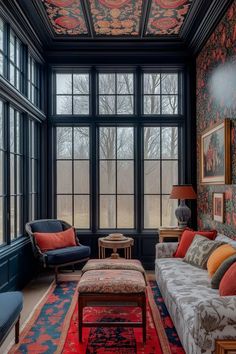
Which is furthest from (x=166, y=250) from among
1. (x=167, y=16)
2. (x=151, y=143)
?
(x=167, y=16)

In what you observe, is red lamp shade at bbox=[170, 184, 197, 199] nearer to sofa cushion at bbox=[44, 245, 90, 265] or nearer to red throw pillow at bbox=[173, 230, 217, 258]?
red throw pillow at bbox=[173, 230, 217, 258]

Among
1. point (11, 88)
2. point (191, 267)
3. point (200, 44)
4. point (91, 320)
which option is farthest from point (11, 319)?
point (200, 44)

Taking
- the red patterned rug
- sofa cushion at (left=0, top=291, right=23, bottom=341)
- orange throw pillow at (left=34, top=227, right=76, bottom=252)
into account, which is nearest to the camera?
sofa cushion at (left=0, top=291, right=23, bottom=341)

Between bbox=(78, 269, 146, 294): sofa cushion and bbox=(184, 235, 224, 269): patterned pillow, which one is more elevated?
bbox=(184, 235, 224, 269): patterned pillow

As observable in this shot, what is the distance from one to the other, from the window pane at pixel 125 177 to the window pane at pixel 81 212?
2.13 ft

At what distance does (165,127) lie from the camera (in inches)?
241

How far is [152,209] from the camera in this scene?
6.09 meters

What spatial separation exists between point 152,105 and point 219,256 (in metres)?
3.45

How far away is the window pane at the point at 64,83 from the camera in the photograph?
20.1 ft

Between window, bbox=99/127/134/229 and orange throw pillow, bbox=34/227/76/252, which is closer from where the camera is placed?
orange throw pillow, bbox=34/227/76/252

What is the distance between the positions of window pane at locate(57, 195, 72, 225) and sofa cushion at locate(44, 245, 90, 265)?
3.01 feet

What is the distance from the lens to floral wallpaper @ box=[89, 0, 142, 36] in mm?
4668

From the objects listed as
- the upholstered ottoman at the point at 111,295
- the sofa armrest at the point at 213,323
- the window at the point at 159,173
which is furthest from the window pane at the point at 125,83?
the sofa armrest at the point at 213,323

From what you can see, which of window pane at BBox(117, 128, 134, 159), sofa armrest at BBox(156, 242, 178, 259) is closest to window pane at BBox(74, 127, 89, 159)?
window pane at BBox(117, 128, 134, 159)
